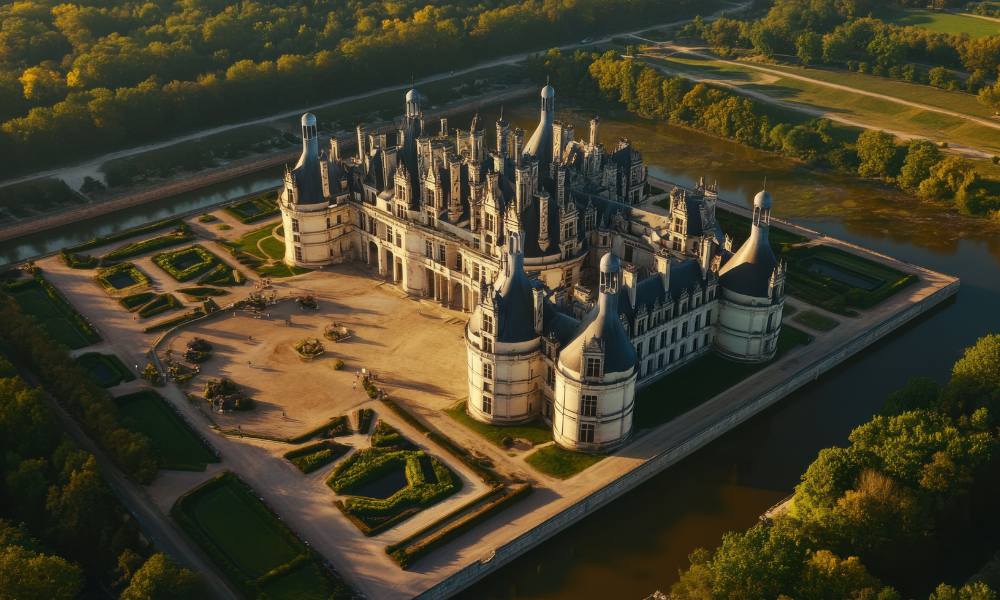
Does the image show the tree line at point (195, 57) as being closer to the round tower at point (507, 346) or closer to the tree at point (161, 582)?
the round tower at point (507, 346)

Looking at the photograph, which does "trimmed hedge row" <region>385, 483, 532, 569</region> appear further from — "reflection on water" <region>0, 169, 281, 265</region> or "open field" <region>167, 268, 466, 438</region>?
"reflection on water" <region>0, 169, 281, 265</region>

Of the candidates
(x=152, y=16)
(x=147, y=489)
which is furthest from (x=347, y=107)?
(x=147, y=489)

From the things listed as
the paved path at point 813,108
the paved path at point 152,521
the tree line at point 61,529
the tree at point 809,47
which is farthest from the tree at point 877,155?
the tree line at point 61,529

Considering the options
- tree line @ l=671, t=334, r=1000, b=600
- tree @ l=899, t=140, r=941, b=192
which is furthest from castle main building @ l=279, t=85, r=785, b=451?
tree @ l=899, t=140, r=941, b=192

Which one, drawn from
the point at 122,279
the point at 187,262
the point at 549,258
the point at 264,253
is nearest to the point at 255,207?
the point at 264,253

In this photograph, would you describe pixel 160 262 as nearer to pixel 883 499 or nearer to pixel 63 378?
pixel 63 378
